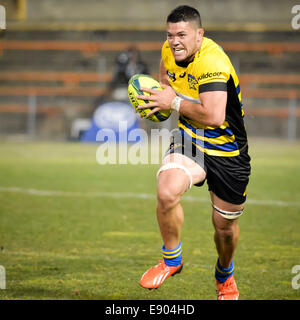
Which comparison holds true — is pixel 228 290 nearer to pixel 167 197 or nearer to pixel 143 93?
pixel 167 197

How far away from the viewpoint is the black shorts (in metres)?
5.12

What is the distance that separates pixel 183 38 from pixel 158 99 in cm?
53

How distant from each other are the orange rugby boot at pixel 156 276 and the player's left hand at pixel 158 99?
124cm

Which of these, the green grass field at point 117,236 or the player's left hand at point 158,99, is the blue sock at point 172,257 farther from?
the player's left hand at point 158,99

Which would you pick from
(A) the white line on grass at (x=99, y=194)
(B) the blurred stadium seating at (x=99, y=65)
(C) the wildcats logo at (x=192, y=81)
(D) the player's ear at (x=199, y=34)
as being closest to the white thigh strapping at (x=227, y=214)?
(C) the wildcats logo at (x=192, y=81)

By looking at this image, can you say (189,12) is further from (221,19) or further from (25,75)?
(221,19)

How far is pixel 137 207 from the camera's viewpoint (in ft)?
30.4

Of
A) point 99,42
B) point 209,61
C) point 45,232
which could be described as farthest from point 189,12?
point 99,42

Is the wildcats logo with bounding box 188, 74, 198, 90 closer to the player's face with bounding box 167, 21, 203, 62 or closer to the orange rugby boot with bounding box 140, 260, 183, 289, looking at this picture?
the player's face with bounding box 167, 21, 203, 62

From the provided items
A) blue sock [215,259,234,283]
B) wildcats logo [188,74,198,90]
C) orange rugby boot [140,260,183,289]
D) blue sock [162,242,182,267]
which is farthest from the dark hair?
blue sock [215,259,234,283]

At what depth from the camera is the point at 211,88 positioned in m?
A: 4.93

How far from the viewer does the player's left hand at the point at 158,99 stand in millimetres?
5145

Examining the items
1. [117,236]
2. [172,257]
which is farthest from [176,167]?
[117,236]

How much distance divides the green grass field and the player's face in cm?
195
